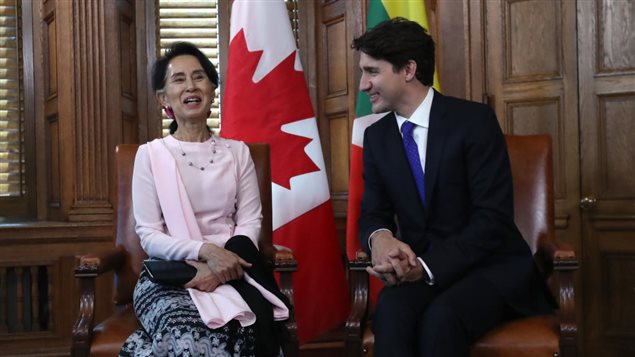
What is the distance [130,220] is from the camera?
2.73 meters

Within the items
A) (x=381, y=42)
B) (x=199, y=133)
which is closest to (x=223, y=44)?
(x=199, y=133)

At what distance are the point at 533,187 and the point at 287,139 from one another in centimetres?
107

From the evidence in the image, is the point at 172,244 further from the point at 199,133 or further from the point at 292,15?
the point at 292,15

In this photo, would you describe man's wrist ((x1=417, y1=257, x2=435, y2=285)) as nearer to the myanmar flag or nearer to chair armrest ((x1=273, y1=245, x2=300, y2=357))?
chair armrest ((x1=273, y1=245, x2=300, y2=357))

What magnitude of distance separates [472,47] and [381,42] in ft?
5.00

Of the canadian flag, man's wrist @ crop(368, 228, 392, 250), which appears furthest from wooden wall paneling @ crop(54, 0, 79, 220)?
man's wrist @ crop(368, 228, 392, 250)

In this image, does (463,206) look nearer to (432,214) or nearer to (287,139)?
(432,214)

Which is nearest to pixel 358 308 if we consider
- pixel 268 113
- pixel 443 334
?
pixel 443 334

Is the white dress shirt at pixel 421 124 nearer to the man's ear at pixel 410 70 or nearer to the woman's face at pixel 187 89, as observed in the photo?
the man's ear at pixel 410 70

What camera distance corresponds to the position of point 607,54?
3604 mm

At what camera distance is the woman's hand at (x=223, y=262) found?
2.33 m

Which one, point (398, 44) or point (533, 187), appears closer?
point (398, 44)

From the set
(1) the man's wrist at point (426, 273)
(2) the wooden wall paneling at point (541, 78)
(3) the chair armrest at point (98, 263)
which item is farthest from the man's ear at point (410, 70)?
(2) the wooden wall paneling at point (541, 78)

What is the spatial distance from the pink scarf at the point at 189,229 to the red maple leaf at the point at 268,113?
0.73 m
